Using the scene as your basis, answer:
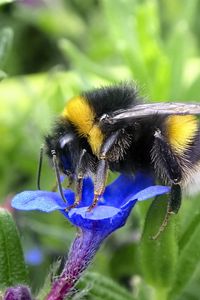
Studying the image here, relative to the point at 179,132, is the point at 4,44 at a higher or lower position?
higher

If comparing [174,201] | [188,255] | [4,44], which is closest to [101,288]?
[188,255]

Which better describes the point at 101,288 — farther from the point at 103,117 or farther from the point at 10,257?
the point at 103,117

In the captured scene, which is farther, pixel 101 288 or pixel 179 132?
pixel 101 288

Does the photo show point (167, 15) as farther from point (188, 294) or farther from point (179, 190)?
Result: point (179, 190)

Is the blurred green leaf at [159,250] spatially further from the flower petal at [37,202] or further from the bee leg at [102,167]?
the flower petal at [37,202]

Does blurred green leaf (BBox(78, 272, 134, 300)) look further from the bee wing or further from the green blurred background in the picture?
the bee wing

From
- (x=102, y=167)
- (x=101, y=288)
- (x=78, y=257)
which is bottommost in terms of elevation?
(x=101, y=288)

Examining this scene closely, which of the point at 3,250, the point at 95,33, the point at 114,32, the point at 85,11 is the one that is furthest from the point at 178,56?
the point at 85,11

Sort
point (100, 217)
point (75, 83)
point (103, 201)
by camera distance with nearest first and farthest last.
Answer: point (100, 217)
point (103, 201)
point (75, 83)

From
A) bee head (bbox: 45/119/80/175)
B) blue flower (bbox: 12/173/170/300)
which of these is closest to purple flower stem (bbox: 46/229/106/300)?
blue flower (bbox: 12/173/170/300)
